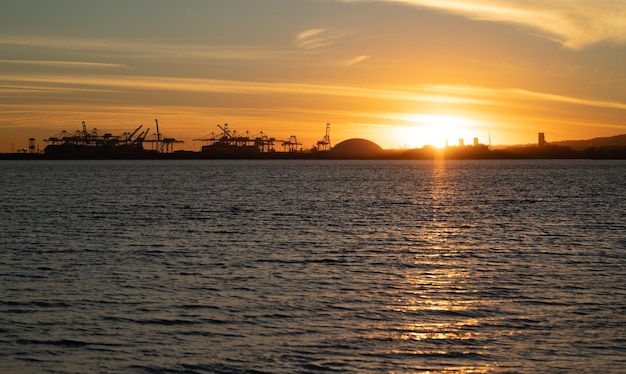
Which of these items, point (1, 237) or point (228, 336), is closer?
point (228, 336)

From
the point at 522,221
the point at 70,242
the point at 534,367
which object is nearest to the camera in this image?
the point at 534,367

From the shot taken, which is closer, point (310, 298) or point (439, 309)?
point (439, 309)

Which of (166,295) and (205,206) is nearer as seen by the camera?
(166,295)

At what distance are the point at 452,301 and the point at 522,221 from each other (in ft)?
102

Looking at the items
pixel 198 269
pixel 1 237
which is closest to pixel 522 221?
pixel 198 269

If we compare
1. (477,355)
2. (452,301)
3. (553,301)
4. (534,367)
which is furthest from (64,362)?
(553,301)

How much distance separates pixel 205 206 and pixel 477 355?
51765 millimetres

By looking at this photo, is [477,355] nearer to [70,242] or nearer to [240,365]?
[240,365]

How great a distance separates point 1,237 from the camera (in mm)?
39688

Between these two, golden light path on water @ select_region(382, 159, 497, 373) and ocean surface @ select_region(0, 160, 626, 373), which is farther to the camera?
golden light path on water @ select_region(382, 159, 497, 373)

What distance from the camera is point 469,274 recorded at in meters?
27.6

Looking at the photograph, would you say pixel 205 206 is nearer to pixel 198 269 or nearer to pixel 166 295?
pixel 198 269

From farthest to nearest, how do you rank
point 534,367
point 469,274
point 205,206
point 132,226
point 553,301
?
point 205,206 < point 132,226 < point 469,274 < point 553,301 < point 534,367

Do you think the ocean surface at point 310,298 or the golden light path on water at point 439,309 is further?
the golden light path on water at point 439,309
